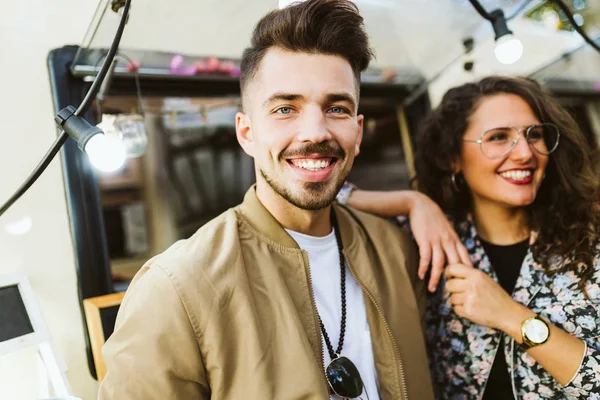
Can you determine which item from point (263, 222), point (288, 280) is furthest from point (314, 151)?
point (288, 280)

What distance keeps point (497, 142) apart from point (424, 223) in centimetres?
43

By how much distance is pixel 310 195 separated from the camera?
1381 mm

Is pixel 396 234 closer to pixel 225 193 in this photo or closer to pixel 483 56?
pixel 483 56

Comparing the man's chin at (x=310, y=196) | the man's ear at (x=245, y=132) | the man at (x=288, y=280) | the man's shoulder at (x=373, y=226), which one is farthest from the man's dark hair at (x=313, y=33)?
the man's shoulder at (x=373, y=226)

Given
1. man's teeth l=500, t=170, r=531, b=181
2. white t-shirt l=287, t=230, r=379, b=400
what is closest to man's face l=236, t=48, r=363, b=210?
white t-shirt l=287, t=230, r=379, b=400

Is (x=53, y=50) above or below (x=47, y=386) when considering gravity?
above

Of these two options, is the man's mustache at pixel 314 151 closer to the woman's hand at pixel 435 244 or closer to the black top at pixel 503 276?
the woman's hand at pixel 435 244

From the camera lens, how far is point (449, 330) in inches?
68.1

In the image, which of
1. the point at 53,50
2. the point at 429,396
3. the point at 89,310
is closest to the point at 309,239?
the point at 429,396

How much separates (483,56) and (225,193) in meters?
2.01

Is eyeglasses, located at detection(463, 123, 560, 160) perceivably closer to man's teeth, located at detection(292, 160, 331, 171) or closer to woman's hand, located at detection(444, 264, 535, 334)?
woman's hand, located at detection(444, 264, 535, 334)

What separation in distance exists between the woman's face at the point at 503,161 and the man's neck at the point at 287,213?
721 mm

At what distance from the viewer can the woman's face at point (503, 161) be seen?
170cm

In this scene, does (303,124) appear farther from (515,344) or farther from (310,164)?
(515,344)
